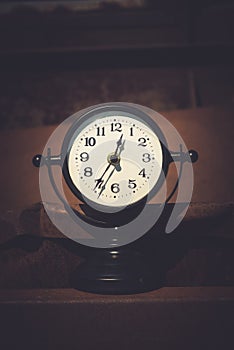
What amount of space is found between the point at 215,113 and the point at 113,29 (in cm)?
56

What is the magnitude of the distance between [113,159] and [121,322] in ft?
1.25

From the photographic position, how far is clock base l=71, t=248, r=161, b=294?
1.20m

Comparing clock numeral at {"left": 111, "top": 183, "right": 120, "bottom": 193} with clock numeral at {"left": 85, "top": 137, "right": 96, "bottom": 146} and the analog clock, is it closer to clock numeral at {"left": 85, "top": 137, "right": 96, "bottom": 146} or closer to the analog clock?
the analog clock

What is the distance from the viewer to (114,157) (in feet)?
4.17

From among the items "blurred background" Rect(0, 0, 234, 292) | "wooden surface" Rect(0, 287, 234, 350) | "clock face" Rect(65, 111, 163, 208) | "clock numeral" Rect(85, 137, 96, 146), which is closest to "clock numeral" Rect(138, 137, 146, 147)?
"clock face" Rect(65, 111, 163, 208)

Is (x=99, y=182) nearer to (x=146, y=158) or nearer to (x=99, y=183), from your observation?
(x=99, y=183)

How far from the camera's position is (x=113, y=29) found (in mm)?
2070

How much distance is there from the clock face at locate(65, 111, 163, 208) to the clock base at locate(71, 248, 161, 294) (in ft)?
0.44

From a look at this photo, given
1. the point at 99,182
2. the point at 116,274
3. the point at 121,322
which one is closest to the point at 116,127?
the point at 99,182

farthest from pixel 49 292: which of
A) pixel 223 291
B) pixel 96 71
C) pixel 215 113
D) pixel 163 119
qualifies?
pixel 96 71

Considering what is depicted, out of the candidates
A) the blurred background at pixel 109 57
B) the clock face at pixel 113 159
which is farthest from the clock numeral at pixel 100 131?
the blurred background at pixel 109 57

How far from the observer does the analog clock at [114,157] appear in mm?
1242

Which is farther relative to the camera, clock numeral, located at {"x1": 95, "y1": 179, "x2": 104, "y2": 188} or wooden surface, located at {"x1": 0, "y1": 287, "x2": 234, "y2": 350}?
clock numeral, located at {"x1": 95, "y1": 179, "x2": 104, "y2": 188}

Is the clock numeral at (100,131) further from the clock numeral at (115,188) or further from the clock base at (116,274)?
the clock base at (116,274)
